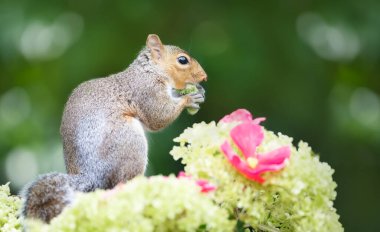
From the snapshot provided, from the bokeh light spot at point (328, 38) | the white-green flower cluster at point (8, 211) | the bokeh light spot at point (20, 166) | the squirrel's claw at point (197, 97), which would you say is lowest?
the bokeh light spot at point (20, 166)

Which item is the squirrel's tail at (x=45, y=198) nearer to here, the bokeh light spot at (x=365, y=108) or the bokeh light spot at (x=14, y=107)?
the bokeh light spot at (x=14, y=107)

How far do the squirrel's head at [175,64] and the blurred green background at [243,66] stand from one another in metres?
1.60

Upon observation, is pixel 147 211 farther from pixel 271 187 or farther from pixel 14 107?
pixel 14 107

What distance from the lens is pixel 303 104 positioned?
14.7 feet

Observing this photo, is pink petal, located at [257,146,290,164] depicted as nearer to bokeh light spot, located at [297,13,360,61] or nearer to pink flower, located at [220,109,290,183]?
pink flower, located at [220,109,290,183]

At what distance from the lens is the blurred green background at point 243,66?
438cm

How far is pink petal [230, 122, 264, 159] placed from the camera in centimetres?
178

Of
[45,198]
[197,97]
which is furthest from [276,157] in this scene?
[197,97]

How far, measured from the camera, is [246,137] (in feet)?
5.88

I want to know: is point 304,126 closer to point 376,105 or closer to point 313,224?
point 376,105

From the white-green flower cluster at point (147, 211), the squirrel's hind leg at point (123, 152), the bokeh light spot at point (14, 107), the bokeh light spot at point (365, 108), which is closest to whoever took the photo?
the white-green flower cluster at point (147, 211)

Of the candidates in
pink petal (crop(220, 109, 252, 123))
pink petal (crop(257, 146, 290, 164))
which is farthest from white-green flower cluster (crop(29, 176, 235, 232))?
pink petal (crop(220, 109, 252, 123))

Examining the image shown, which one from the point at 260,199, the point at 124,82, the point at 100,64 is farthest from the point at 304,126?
the point at 260,199

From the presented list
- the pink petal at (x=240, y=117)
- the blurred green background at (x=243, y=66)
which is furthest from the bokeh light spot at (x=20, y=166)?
the pink petal at (x=240, y=117)
